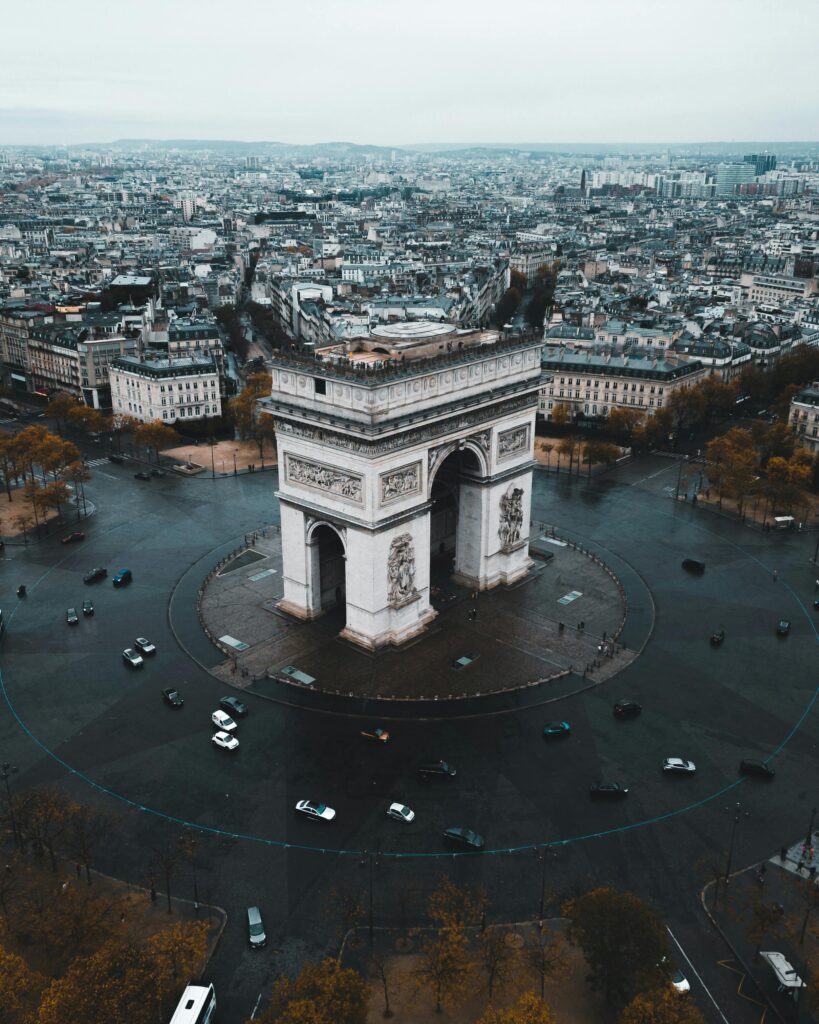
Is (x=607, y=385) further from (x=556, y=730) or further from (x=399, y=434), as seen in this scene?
(x=556, y=730)

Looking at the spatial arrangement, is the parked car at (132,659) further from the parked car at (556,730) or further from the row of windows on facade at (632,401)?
the row of windows on facade at (632,401)

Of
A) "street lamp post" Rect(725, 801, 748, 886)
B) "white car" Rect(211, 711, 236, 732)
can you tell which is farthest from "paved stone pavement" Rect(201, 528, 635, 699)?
"street lamp post" Rect(725, 801, 748, 886)

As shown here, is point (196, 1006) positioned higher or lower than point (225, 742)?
higher

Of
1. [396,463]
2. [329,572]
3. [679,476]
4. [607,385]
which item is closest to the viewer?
[396,463]

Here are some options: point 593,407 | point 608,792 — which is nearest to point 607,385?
point 593,407

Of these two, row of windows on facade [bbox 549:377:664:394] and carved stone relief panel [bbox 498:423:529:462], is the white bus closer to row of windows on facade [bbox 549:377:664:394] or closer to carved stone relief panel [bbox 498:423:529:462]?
carved stone relief panel [bbox 498:423:529:462]
